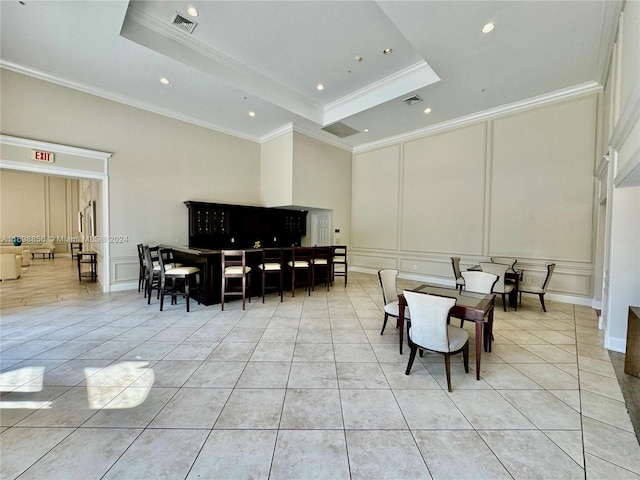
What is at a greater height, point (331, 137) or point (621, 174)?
point (331, 137)

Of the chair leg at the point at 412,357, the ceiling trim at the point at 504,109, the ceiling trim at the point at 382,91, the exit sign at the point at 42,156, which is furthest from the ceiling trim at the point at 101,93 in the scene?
the chair leg at the point at 412,357

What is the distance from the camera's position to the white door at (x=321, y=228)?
8680mm

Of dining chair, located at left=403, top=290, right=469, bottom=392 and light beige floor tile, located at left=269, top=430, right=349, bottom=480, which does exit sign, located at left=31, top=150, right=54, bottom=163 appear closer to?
light beige floor tile, located at left=269, top=430, right=349, bottom=480

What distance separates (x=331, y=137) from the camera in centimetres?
795

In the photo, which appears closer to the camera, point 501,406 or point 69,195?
point 501,406

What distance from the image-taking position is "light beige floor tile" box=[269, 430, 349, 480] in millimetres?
1458

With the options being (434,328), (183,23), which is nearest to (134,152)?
(183,23)

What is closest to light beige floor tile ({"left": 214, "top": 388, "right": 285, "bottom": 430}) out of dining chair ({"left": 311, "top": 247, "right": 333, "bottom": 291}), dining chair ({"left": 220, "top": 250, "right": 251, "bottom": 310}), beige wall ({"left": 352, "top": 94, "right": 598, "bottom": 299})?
dining chair ({"left": 220, "top": 250, "right": 251, "bottom": 310})

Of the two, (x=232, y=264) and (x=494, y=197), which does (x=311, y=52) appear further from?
(x=494, y=197)

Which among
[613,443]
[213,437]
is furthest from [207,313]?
[613,443]

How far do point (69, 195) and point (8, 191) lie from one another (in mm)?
2016

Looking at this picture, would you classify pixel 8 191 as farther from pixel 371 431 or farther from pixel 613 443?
pixel 613 443

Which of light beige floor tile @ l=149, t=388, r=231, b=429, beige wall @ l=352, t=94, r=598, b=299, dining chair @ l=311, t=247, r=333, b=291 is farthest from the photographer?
dining chair @ l=311, t=247, r=333, b=291

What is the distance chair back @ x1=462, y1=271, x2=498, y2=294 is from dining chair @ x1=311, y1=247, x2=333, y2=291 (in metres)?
2.99
